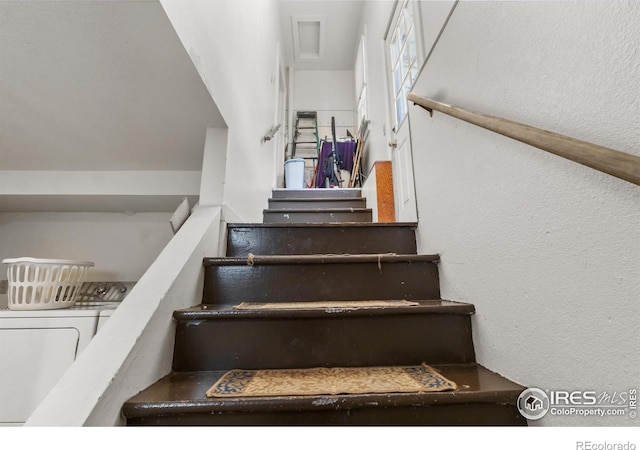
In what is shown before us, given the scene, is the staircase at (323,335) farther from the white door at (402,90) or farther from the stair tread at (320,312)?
the white door at (402,90)

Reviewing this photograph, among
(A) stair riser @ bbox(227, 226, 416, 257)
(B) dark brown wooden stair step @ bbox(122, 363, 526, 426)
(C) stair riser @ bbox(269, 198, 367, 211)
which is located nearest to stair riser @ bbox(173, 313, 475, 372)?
(B) dark brown wooden stair step @ bbox(122, 363, 526, 426)

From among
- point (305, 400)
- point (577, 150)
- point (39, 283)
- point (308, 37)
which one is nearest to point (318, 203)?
point (39, 283)

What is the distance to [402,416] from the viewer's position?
0.71 metres

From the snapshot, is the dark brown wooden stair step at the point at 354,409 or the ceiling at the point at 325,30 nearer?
the dark brown wooden stair step at the point at 354,409

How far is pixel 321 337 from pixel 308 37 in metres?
5.01

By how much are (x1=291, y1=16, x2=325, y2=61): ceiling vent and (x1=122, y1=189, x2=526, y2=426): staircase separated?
4119 mm

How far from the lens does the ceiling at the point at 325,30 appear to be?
4.04m

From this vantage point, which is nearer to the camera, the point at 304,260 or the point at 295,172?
the point at 304,260

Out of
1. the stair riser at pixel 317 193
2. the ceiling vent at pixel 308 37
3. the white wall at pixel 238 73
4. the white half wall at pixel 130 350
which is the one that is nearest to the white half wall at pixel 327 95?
the ceiling vent at pixel 308 37

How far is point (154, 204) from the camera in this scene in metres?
1.91

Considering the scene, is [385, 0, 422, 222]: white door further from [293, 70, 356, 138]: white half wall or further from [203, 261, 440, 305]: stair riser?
[293, 70, 356, 138]: white half wall

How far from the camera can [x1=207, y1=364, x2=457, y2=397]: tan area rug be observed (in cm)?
73

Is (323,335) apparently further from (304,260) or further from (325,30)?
(325,30)

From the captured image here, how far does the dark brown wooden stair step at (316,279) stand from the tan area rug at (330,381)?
1.05ft
